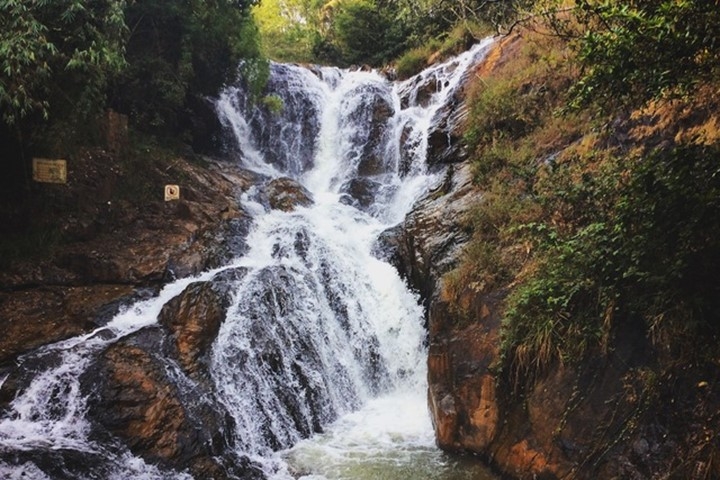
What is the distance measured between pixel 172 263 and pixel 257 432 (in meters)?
3.69

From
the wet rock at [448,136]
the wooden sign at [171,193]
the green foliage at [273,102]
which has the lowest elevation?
the wooden sign at [171,193]

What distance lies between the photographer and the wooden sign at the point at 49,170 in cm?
859

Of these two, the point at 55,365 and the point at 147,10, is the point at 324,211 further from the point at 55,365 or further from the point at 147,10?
the point at 55,365

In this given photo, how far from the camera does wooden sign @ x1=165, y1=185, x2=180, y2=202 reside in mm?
10383

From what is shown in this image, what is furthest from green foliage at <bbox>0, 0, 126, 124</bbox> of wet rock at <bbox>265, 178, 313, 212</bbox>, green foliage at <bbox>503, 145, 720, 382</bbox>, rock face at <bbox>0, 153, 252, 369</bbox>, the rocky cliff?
green foliage at <bbox>503, 145, 720, 382</bbox>

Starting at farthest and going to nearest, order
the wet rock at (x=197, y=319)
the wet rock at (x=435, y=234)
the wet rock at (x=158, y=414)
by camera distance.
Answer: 1. the wet rock at (x=435, y=234)
2. the wet rock at (x=197, y=319)
3. the wet rock at (x=158, y=414)

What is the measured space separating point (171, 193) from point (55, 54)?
3.87 metres

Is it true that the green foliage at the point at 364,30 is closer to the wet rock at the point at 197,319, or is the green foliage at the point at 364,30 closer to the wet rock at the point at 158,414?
the wet rock at the point at 197,319

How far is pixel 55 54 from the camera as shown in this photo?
6.95 metres

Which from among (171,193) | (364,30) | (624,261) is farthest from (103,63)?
(364,30)

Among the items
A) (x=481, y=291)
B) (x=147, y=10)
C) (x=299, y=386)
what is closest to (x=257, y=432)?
(x=299, y=386)

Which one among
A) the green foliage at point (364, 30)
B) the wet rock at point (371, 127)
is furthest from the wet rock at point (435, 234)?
the green foliage at point (364, 30)

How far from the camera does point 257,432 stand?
6793 millimetres

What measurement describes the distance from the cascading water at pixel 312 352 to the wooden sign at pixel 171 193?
5.68 ft
